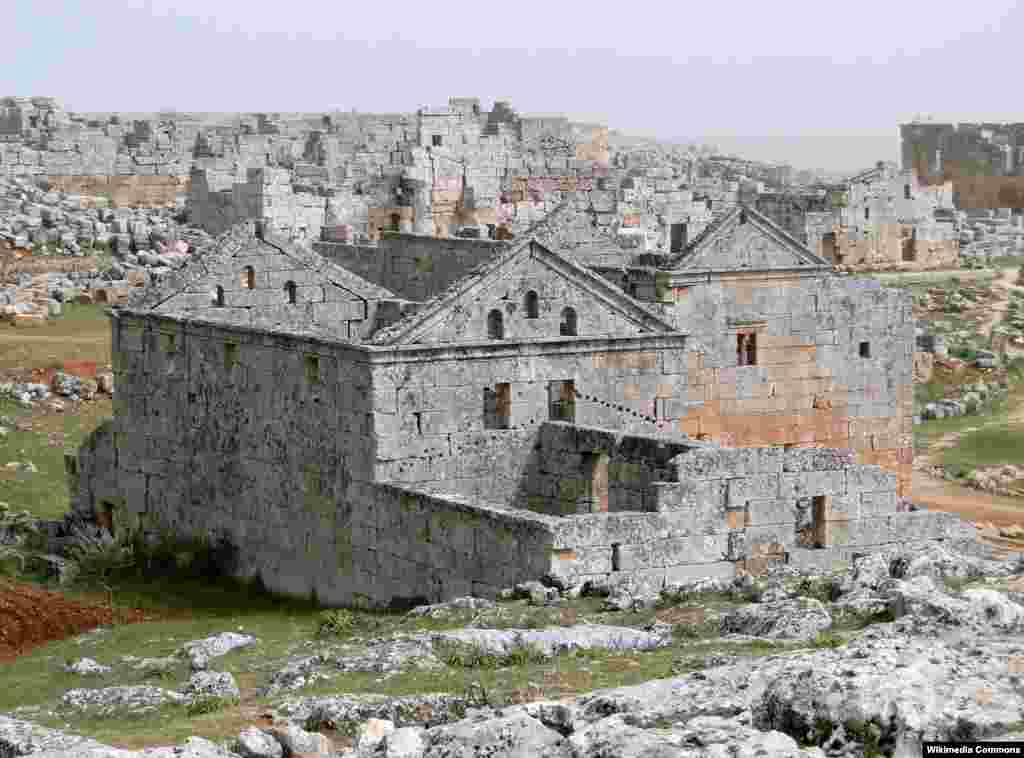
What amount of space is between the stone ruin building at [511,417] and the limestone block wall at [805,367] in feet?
0.12

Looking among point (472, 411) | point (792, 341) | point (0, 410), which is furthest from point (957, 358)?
point (472, 411)

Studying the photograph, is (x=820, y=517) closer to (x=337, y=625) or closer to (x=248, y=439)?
(x=337, y=625)

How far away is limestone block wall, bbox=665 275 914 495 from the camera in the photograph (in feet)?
105

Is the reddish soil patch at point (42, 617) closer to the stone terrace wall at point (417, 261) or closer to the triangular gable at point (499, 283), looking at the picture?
the triangular gable at point (499, 283)

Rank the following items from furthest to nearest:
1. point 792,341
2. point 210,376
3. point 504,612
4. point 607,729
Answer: point 792,341 → point 210,376 → point 504,612 → point 607,729

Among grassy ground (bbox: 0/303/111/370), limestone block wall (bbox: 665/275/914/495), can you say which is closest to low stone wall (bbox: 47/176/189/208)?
grassy ground (bbox: 0/303/111/370)

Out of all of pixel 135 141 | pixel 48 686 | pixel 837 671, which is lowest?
pixel 48 686

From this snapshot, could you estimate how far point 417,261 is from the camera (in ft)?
115

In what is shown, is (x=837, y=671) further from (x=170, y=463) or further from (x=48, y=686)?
(x=170, y=463)

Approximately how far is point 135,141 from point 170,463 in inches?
1348

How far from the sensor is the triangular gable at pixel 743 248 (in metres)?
31.7

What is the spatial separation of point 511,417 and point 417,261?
9913 millimetres

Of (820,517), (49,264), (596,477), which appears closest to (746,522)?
(820,517)

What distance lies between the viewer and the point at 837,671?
1251 cm
